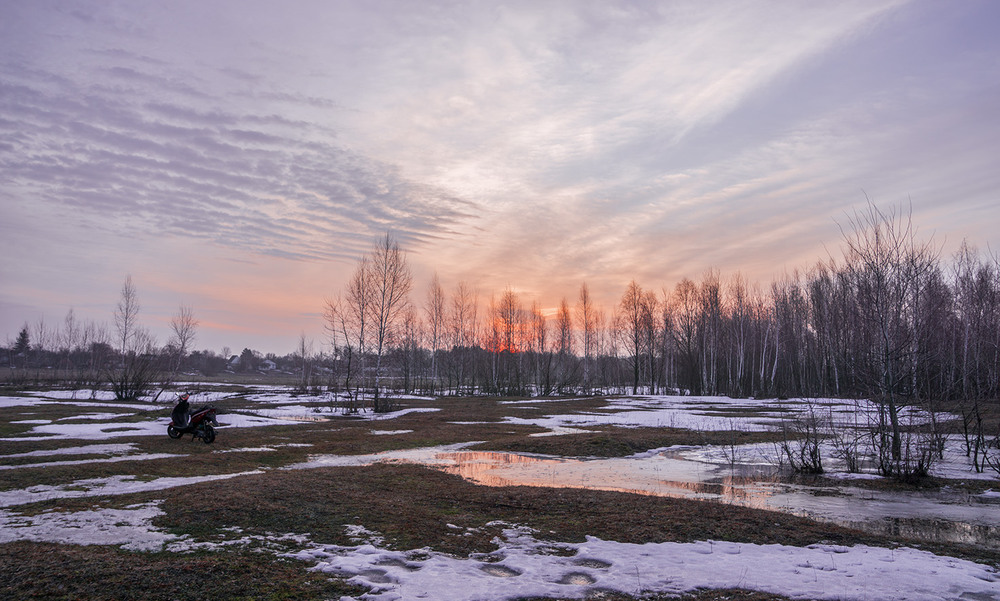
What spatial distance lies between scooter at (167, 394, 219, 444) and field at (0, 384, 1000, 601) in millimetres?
3431

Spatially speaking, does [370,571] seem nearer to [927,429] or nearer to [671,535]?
[671,535]

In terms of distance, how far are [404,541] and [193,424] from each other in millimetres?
13705

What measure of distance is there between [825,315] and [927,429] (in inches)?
2305

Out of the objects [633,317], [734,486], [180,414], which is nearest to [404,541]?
[734,486]

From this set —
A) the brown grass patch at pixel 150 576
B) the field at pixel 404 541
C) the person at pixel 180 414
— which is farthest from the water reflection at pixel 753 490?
the person at pixel 180 414

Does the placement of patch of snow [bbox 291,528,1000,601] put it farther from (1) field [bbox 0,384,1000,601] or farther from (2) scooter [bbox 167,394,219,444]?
(2) scooter [bbox 167,394,219,444]

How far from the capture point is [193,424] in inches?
682

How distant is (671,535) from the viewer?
7559 millimetres

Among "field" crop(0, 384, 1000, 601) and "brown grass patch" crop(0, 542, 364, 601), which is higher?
"brown grass patch" crop(0, 542, 364, 601)

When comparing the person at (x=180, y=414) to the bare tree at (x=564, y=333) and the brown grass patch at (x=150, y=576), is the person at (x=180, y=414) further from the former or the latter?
the bare tree at (x=564, y=333)

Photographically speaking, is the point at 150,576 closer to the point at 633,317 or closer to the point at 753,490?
the point at 753,490

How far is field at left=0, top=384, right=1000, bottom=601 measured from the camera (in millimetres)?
5344

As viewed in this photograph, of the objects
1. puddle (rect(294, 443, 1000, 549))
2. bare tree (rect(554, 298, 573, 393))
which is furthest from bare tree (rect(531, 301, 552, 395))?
puddle (rect(294, 443, 1000, 549))

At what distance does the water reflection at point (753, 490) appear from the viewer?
28.7 ft
